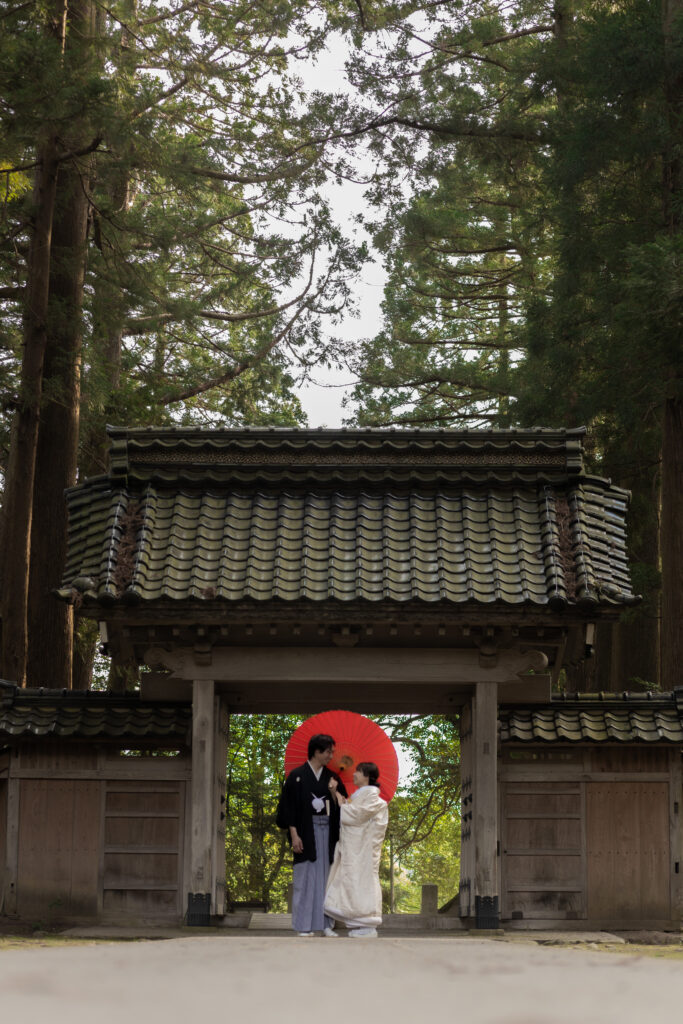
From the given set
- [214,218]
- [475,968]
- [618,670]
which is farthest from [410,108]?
[475,968]

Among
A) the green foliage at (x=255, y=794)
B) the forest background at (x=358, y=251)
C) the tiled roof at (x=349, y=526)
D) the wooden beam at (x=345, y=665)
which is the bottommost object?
the green foliage at (x=255, y=794)

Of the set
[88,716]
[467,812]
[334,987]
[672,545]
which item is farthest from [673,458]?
[334,987]

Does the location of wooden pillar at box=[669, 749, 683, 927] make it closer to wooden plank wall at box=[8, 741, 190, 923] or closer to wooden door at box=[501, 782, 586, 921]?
wooden door at box=[501, 782, 586, 921]

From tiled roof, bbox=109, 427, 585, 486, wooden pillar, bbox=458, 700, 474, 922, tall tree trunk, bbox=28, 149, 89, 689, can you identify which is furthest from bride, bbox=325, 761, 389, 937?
tall tree trunk, bbox=28, 149, 89, 689

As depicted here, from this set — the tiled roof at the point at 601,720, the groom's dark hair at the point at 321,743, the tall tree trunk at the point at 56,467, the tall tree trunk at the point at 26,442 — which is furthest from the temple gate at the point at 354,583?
the tall tree trunk at the point at 56,467

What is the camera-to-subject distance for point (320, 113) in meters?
20.7

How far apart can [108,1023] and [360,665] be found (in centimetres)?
715

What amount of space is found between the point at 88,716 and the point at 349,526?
3164 millimetres

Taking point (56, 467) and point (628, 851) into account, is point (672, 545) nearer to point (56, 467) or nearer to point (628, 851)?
point (628, 851)

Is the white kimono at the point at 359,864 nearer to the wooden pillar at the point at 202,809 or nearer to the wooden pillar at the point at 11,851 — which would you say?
the wooden pillar at the point at 202,809

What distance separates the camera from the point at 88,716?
11.6m

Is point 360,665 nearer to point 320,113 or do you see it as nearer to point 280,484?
point 280,484

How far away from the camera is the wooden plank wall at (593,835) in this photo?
11.4 metres

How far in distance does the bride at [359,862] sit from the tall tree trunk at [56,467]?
7.04 meters
